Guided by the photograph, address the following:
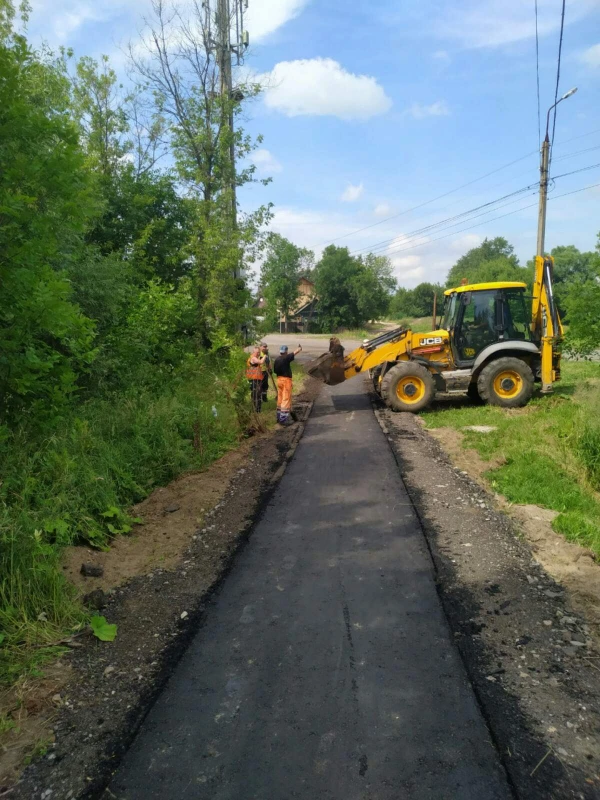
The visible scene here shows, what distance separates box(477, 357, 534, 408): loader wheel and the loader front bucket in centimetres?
318

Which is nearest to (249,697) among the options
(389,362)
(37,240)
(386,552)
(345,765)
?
(345,765)

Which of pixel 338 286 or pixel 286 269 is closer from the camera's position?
pixel 338 286

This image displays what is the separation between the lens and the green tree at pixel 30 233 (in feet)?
16.6

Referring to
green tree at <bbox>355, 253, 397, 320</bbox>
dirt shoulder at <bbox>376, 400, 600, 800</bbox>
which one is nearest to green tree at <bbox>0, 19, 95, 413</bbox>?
dirt shoulder at <bbox>376, 400, 600, 800</bbox>

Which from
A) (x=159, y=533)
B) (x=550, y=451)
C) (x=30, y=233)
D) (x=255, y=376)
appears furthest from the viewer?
(x=255, y=376)

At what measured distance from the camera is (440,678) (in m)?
3.78

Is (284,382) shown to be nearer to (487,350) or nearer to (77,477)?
(487,350)

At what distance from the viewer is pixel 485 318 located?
13.0 m

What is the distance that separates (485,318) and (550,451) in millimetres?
4900

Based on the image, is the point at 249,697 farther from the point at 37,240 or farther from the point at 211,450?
Result: the point at 211,450

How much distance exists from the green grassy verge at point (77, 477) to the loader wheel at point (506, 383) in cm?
540

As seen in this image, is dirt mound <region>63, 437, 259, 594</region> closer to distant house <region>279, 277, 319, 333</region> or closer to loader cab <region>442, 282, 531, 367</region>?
loader cab <region>442, 282, 531, 367</region>

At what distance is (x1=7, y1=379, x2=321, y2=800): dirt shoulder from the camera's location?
127 inches

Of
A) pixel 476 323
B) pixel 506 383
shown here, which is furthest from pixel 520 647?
pixel 476 323
